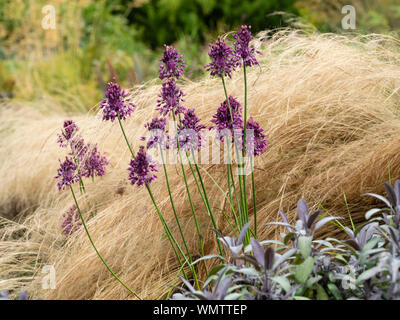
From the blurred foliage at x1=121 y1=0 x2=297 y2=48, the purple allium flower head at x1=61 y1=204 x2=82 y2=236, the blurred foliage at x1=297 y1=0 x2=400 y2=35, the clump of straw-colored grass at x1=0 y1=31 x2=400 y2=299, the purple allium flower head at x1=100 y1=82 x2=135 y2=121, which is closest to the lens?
the purple allium flower head at x1=100 y1=82 x2=135 y2=121

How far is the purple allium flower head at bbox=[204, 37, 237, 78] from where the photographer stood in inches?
55.1

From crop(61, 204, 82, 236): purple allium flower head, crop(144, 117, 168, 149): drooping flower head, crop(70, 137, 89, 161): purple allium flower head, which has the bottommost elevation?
crop(61, 204, 82, 236): purple allium flower head

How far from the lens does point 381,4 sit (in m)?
7.73

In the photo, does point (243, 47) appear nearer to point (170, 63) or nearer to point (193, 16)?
point (170, 63)

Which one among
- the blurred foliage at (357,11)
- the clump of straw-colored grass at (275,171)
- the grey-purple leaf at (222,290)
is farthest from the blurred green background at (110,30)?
the grey-purple leaf at (222,290)

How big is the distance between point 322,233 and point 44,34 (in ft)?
20.1

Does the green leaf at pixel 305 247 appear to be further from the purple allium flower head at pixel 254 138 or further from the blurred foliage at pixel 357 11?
the blurred foliage at pixel 357 11

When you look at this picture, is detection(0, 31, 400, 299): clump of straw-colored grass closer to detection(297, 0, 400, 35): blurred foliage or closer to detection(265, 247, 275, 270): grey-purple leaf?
detection(265, 247, 275, 270): grey-purple leaf

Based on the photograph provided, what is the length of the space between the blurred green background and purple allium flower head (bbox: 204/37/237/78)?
12.3ft

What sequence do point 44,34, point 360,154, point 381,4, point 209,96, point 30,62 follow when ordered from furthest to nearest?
point 381,4 < point 44,34 < point 30,62 < point 209,96 < point 360,154

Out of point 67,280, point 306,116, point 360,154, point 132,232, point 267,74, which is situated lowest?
point 67,280

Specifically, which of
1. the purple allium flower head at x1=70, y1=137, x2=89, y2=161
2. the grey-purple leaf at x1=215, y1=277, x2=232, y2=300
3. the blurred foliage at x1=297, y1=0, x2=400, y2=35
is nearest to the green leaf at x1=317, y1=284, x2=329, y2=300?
the grey-purple leaf at x1=215, y1=277, x2=232, y2=300
